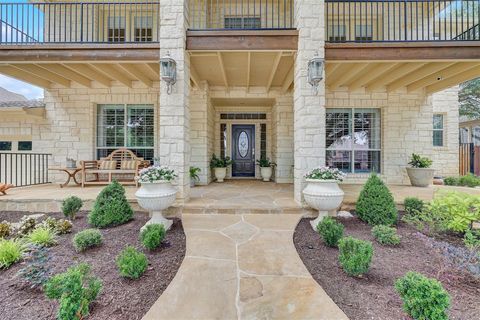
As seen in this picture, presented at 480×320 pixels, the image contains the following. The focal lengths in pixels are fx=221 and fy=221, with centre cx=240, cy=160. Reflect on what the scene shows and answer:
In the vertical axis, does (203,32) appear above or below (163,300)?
above

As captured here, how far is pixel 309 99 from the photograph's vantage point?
13.6 ft

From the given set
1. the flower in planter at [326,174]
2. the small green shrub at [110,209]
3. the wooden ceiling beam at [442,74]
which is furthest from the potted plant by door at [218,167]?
the wooden ceiling beam at [442,74]

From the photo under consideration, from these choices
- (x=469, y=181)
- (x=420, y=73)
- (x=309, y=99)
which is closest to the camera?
(x=309, y=99)

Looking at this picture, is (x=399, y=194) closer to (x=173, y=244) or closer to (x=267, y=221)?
(x=267, y=221)

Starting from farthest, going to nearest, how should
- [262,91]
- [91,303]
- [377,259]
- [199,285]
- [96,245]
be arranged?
[262,91], [96,245], [377,259], [199,285], [91,303]

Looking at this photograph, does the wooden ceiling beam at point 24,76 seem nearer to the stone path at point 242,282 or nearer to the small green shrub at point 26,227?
the small green shrub at point 26,227

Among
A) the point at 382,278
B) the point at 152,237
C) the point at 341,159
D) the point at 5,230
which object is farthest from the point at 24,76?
the point at 341,159

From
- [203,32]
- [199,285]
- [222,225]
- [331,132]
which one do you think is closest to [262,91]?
[331,132]

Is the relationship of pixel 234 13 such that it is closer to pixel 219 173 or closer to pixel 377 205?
pixel 219 173

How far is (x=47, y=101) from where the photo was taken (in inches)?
260

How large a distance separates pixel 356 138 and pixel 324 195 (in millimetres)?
4487

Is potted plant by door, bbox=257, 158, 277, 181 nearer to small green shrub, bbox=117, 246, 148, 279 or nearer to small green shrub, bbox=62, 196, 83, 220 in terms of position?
small green shrub, bbox=62, 196, 83, 220

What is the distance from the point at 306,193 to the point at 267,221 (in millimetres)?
796

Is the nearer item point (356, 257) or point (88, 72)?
point (356, 257)
